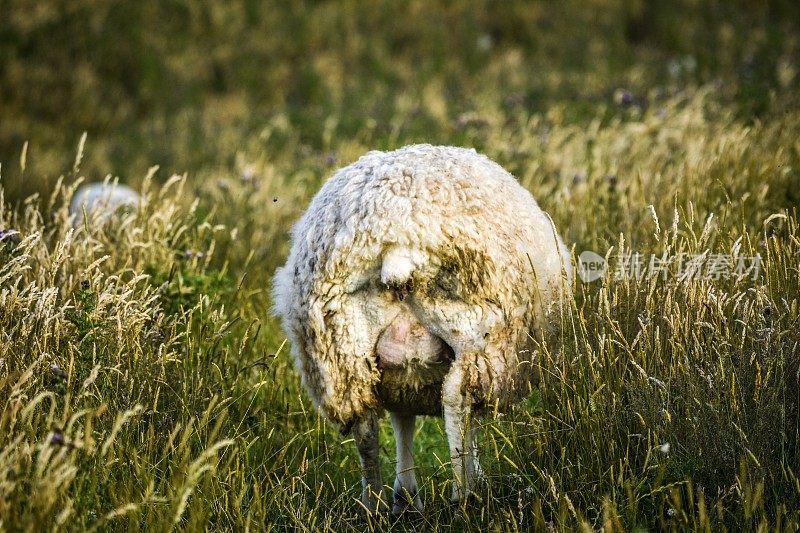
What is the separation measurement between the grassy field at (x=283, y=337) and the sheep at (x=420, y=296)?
0.19 m

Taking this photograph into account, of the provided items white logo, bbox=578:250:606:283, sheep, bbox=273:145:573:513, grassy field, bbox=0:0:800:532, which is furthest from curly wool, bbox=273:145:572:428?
white logo, bbox=578:250:606:283

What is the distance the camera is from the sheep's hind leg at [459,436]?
8.63 ft

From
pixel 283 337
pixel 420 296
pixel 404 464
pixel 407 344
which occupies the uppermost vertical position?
pixel 420 296

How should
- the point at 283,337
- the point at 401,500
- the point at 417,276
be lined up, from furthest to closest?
the point at 283,337, the point at 401,500, the point at 417,276

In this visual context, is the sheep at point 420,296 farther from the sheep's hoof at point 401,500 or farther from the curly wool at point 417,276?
the sheep's hoof at point 401,500

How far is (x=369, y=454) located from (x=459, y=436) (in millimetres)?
380

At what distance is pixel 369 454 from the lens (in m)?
2.87

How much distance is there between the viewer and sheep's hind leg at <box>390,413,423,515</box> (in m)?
3.01

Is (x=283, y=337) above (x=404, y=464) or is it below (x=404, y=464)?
above

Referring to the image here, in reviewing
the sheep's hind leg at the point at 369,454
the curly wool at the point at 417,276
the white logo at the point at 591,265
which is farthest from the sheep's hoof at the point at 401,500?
the white logo at the point at 591,265

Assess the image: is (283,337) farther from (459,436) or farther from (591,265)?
(459,436)

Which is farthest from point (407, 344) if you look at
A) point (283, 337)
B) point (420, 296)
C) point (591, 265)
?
point (283, 337)

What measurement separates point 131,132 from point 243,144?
8.03 feet

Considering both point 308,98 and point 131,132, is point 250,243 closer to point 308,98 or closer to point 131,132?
point 131,132
